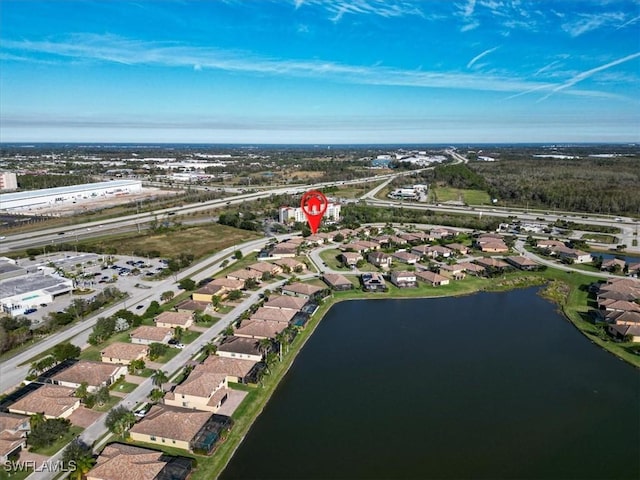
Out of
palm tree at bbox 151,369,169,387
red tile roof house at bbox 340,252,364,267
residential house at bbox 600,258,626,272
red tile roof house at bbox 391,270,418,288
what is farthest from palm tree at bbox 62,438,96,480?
residential house at bbox 600,258,626,272

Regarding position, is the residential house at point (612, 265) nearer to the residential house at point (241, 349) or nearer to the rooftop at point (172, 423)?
the residential house at point (241, 349)

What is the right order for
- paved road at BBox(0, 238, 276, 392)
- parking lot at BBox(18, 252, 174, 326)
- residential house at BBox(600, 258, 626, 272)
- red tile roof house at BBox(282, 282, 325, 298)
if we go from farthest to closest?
residential house at BBox(600, 258, 626, 272)
red tile roof house at BBox(282, 282, 325, 298)
parking lot at BBox(18, 252, 174, 326)
paved road at BBox(0, 238, 276, 392)

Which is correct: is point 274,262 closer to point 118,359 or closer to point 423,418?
point 118,359

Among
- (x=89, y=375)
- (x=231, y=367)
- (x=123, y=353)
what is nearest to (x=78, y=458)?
(x=89, y=375)

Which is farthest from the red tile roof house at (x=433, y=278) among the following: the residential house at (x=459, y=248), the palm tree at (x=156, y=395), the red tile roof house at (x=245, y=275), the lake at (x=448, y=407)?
the palm tree at (x=156, y=395)

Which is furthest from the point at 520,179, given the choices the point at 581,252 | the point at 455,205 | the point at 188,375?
the point at 188,375

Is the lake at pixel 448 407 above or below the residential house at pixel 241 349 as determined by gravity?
below

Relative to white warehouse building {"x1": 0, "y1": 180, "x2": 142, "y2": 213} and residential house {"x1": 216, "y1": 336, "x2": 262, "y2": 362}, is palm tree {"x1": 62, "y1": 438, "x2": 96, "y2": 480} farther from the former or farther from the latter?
white warehouse building {"x1": 0, "y1": 180, "x2": 142, "y2": 213}
